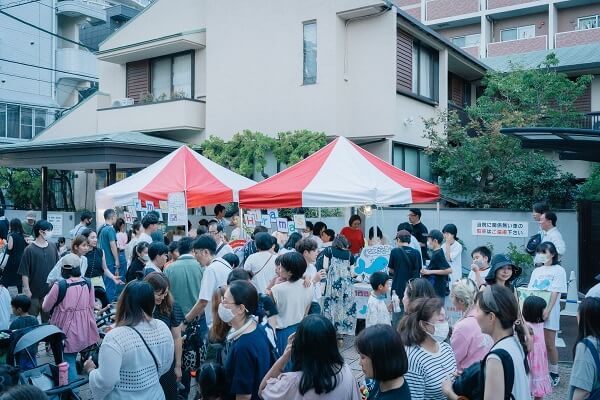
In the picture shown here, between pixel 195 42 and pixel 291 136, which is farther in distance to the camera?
pixel 195 42

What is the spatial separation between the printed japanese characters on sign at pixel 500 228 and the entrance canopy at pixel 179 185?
598 centimetres

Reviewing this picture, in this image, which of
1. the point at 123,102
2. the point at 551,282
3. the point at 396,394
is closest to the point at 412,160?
the point at 123,102

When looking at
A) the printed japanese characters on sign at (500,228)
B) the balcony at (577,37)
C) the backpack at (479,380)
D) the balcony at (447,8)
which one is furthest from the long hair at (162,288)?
the balcony at (447,8)

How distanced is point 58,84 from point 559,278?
29.3 m

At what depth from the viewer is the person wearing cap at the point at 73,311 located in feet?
18.7

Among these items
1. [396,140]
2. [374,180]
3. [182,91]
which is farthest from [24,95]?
[374,180]

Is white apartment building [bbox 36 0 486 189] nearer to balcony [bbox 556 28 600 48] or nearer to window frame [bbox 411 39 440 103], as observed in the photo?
window frame [bbox 411 39 440 103]

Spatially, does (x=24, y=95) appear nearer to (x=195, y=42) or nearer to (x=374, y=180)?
(x=195, y=42)

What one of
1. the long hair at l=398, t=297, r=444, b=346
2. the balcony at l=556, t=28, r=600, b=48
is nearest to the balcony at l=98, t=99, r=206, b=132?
the long hair at l=398, t=297, r=444, b=346

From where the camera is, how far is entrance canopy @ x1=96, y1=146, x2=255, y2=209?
32.1 feet

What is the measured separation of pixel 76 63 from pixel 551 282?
94.6ft

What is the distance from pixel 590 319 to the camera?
11.7 ft

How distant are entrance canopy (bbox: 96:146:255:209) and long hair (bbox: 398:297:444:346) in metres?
6.68

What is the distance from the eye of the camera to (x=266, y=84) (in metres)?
16.5
